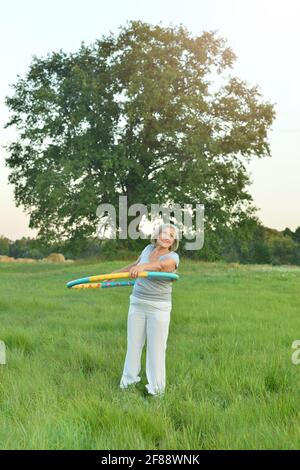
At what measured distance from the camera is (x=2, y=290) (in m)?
20.0

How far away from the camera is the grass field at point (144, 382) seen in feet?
16.5

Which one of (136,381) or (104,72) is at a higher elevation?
(104,72)

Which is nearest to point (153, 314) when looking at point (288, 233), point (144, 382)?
point (144, 382)

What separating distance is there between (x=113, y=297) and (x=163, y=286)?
10.6 metres

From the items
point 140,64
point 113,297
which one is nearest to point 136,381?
point 113,297

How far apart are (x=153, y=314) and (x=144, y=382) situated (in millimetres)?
1102

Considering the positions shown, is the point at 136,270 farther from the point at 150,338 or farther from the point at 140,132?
the point at 140,132

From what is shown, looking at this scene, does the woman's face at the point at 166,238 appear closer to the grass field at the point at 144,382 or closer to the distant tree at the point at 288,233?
the grass field at the point at 144,382

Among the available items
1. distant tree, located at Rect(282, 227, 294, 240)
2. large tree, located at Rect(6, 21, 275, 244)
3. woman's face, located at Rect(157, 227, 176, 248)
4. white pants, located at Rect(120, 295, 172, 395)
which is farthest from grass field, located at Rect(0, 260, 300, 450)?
distant tree, located at Rect(282, 227, 294, 240)

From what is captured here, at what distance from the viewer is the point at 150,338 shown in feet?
22.2

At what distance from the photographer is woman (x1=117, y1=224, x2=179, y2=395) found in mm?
6707
